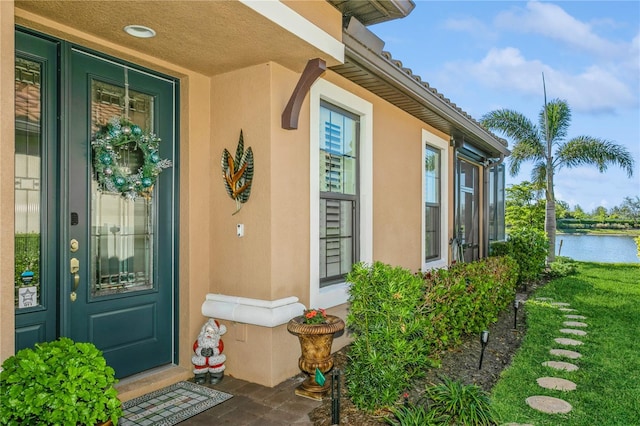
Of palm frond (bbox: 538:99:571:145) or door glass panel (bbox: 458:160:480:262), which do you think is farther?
palm frond (bbox: 538:99:571:145)

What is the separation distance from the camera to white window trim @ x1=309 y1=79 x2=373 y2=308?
4422 millimetres

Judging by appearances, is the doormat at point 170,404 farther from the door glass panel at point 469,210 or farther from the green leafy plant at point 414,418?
the door glass panel at point 469,210

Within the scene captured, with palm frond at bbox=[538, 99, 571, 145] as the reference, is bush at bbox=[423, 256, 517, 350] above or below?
below

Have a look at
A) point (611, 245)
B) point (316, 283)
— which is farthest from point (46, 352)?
point (611, 245)

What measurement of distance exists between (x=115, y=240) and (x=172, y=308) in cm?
86

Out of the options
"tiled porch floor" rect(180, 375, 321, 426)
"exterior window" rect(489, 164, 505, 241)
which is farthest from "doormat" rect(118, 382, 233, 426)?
"exterior window" rect(489, 164, 505, 241)

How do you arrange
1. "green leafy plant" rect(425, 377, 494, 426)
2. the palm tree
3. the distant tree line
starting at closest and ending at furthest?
"green leafy plant" rect(425, 377, 494, 426), the palm tree, the distant tree line

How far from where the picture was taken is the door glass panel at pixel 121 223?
3568 millimetres

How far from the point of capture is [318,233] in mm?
4473

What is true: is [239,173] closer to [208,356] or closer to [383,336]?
[208,356]

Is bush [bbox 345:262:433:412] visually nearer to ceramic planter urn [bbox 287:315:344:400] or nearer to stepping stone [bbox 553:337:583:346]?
ceramic planter urn [bbox 287:315:344:400]

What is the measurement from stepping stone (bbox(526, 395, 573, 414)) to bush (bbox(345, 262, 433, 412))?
93cm

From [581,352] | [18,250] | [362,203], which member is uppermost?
[362,203]

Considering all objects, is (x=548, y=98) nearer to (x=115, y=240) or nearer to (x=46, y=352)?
(x=115, y=240)
